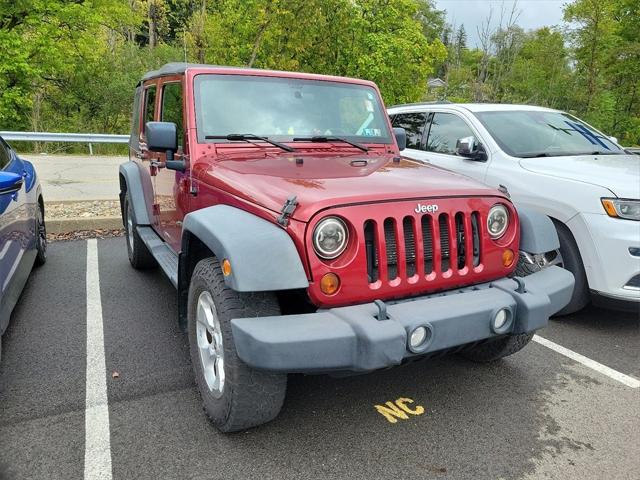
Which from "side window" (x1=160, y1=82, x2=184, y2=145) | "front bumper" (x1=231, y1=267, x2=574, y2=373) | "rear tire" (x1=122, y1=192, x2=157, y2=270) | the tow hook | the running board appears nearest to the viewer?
"front bumper" (x1=231, y1=267, x2=574, y2=373)

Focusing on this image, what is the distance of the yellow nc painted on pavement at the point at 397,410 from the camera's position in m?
2.88

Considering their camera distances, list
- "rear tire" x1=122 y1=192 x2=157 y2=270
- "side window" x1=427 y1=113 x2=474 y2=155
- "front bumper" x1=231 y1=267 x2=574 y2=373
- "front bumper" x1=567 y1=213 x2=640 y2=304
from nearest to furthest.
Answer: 1. "front bumper" x1=231 y1=267 x2=574 y2=373
2. "front bumper" x1=567 y1=213 x2=640 y2=304
3. "rear tire" x1=122 y1=192 x2=157 y2=270
4. "side window" x1=427 y1=113 x2=474 y2=155

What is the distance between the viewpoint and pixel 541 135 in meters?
5.26

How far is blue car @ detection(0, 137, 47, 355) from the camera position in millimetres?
3303

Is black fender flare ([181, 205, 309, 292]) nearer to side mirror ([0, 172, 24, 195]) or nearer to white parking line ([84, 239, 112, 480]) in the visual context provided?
white parking line ([84, 239, 112, 480])

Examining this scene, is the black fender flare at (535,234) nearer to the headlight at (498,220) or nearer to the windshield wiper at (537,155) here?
the headlight at (498,220)

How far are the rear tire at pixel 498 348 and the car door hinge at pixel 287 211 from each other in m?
1.60

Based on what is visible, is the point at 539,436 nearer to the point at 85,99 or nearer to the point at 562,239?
the point at 562,239

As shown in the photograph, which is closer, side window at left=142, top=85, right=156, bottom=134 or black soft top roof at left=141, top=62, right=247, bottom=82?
black soft top roof at left=141, top=62, right=247, bottom=82

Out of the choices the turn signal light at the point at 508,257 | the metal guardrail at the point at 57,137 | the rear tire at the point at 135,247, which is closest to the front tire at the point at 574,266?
the turn signal light at the point at 508,257

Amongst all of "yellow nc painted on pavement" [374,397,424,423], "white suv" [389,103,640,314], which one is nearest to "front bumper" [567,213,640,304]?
"white suv" [389,103,640,314]

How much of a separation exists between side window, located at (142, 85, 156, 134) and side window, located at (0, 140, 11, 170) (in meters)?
1.26

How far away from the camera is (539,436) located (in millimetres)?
2732

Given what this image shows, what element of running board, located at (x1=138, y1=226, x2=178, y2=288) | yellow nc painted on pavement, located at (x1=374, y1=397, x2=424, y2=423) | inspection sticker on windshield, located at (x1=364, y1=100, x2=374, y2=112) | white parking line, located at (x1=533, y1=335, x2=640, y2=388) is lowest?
yellow nc painted on pavement, located at (x1=374, y1=397, x2=424, y2=423)
